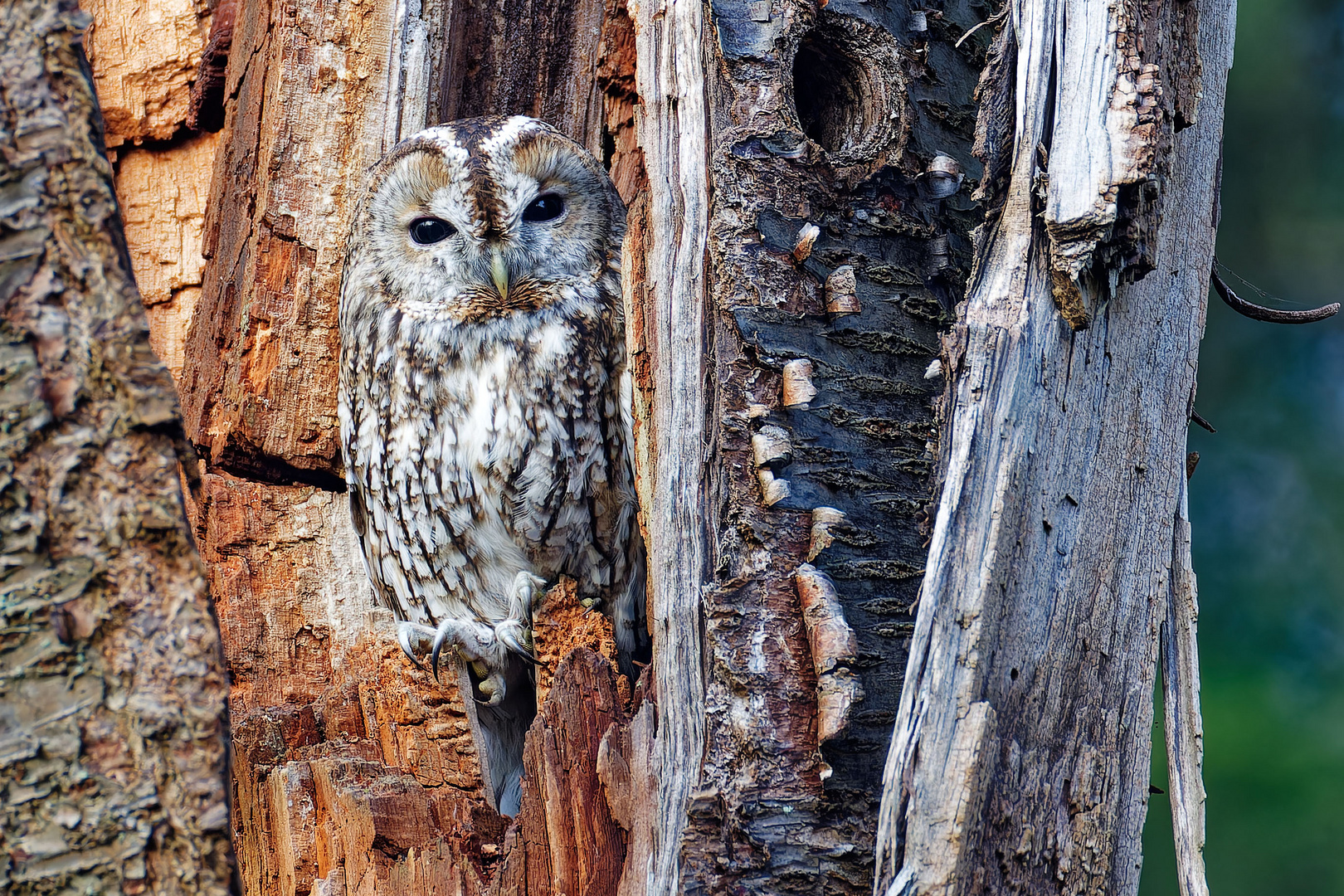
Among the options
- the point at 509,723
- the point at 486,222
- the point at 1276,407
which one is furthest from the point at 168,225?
the point at 1276,407

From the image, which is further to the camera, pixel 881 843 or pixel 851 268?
pixel 851 268

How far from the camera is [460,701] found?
6.66 feet

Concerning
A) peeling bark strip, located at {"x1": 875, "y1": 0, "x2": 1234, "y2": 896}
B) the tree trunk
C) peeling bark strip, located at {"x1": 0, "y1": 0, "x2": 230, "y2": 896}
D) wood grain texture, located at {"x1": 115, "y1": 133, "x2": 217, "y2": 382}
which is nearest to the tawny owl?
the tree trunk

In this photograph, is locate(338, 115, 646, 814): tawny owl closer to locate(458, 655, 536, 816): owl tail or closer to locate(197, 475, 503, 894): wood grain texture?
locate(458, 655, 536, 816): owl tail

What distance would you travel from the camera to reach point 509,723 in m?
2.37

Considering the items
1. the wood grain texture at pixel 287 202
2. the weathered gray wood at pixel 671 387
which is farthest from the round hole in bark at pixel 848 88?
the wood grain texture at pixel 287 202

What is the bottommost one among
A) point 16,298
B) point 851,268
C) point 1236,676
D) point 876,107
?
point 1236,676

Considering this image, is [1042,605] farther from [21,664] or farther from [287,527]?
[287,527]

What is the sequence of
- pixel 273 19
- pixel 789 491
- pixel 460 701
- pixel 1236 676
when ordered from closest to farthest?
1. pixel 789 491
2. pixel 460 701
3. pixel 273 19
4. pixel 1236 676

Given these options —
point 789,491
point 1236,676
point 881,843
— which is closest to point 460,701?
point 789,491

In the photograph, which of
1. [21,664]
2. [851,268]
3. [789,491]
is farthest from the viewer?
[851,268]

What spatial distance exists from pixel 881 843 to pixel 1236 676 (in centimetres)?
372

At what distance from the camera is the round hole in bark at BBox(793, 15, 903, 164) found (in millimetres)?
1579

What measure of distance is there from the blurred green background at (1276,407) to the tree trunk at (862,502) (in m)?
3.19
